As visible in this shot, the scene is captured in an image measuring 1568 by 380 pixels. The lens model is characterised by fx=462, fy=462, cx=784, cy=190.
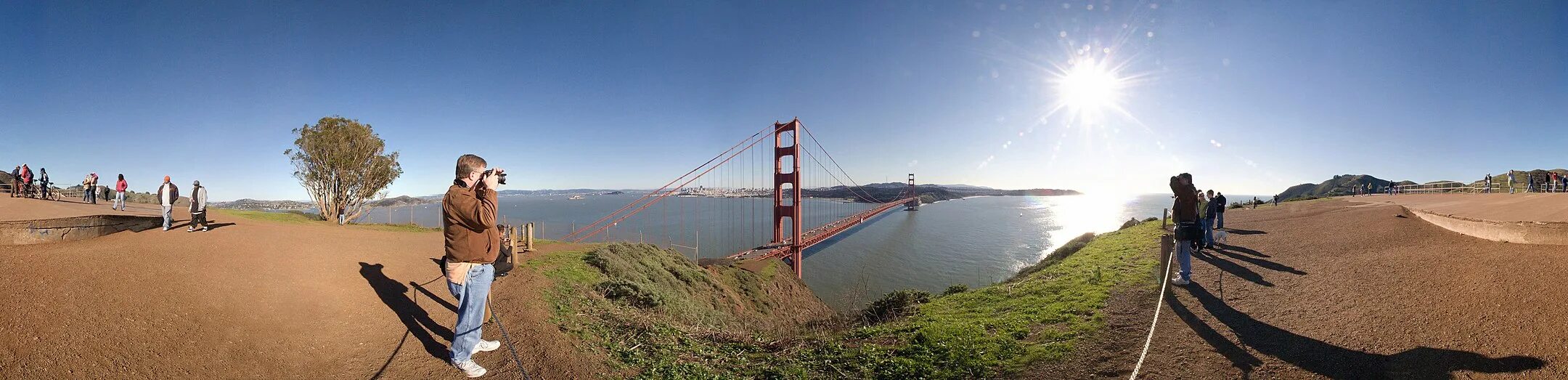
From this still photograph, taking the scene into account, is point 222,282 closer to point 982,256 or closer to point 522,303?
point 522,303

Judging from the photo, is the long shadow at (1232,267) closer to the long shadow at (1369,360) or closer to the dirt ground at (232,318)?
the long shadow at (1369,360)

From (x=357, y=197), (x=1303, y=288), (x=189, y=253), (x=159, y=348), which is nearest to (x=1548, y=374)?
(x=1303, y=288)

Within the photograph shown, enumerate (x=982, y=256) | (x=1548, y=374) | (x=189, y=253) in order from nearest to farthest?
(x=1548, y=374)
(x=189, y=253)
(x=982, y=256)

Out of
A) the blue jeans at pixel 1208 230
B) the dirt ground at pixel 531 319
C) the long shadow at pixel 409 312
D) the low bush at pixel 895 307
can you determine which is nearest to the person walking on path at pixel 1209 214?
the blue jeans at pixel 1208 230

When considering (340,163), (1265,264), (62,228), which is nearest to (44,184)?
(340,163)

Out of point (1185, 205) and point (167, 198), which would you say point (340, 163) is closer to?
point (167, 198)
